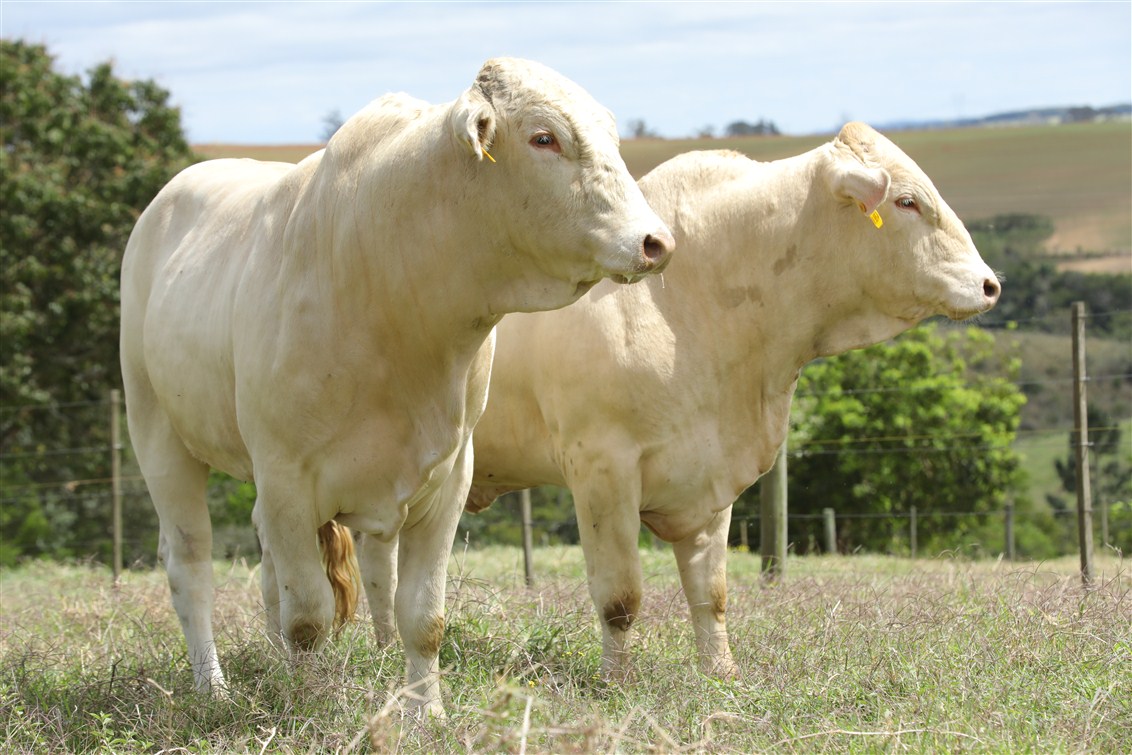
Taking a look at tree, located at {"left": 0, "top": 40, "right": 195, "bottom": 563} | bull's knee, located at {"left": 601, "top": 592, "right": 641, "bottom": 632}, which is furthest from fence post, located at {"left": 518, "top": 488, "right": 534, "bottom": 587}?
tree, located at {"left": 0, "top": 40, "right": 195, "bottom": 563}

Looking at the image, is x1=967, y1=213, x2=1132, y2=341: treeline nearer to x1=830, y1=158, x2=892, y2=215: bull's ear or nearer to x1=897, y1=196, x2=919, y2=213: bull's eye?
x1=897, y1=196, x2=919, y2=213: bull's eye

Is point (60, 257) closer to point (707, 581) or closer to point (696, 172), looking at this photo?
point (696, 172)

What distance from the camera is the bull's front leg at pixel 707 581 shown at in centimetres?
566

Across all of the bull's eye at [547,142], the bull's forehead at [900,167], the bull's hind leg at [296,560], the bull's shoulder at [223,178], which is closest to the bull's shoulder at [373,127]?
the bull's eye at [547,142]

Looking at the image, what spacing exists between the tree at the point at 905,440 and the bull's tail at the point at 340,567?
1919 cm

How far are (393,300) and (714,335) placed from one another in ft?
5.80

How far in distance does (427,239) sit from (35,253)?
20.0m

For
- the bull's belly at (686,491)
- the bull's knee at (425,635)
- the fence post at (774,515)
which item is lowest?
the fence post at (774,515)

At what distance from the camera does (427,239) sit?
168 inches

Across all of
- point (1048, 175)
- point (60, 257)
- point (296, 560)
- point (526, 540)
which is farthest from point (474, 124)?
point (1048, 175)

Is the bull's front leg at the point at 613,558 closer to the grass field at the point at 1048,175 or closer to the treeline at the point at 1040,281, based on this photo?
the treeline at the point at 1040,281

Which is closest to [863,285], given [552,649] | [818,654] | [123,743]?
[818,654]

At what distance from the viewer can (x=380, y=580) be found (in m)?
5.86

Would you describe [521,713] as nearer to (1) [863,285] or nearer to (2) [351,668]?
(2) [351,668]
